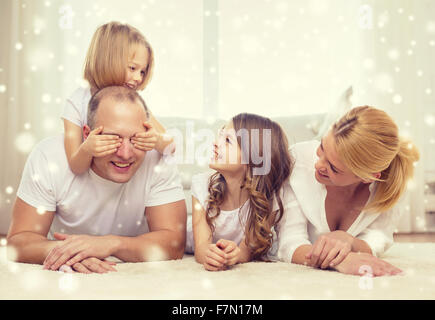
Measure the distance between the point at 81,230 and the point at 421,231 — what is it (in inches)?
91.6

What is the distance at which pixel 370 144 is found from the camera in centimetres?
122

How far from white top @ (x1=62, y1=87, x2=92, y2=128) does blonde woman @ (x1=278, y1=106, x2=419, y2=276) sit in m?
0.72

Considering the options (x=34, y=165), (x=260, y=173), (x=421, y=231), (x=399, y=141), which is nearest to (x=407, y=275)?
(x=399, y=141)

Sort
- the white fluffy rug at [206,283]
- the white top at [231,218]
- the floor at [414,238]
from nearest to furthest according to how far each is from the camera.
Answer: the white fluffy rug at [206,283] → the white top at [231,218] → the floor at [414,238]

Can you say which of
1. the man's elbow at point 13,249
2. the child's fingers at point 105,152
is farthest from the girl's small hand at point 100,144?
the man's elbow at point 13,249

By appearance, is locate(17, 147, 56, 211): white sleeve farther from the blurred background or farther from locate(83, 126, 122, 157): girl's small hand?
the blurred background

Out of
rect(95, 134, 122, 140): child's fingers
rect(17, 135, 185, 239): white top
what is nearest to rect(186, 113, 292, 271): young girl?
rect(17, 135, 185, 239): white top

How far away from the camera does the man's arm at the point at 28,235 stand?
1.27m

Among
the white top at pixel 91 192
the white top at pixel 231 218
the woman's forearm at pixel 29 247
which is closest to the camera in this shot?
the woman's forearm at pixel 29 247

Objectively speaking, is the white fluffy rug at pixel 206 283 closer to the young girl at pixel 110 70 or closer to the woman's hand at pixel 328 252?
the woman's hand at pixel 328 252

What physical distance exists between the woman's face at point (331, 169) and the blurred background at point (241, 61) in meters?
1.87

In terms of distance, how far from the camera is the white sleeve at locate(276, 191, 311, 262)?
4.49 ft
